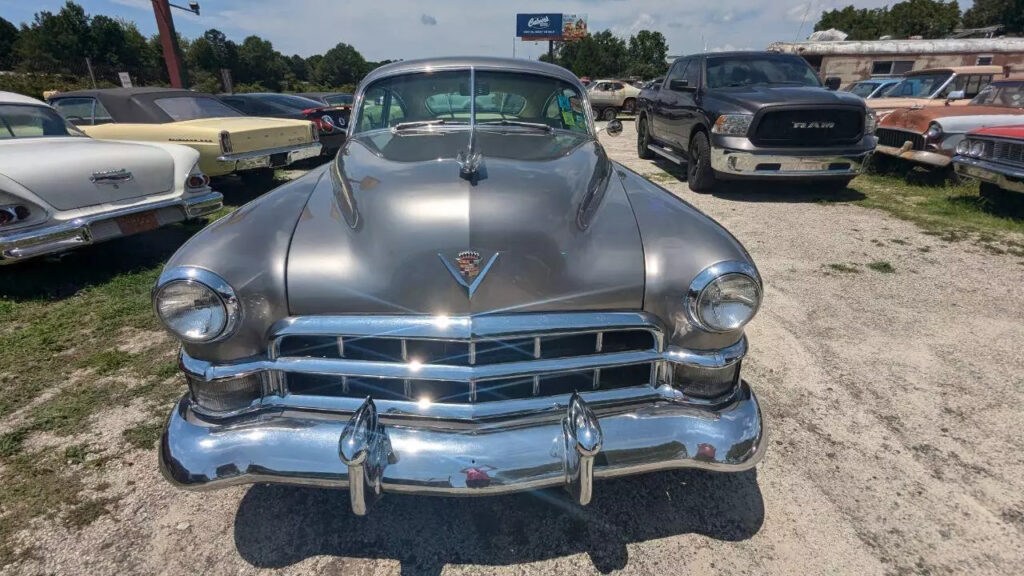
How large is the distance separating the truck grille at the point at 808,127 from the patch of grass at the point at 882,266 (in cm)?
254

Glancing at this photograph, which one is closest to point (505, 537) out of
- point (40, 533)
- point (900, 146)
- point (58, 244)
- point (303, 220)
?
point (303, 220)

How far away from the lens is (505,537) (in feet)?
6.73

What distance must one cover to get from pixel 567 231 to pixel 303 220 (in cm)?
105

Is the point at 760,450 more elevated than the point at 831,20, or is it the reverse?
the point at 831,20

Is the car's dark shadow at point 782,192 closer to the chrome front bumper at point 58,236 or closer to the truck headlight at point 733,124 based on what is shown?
the truck headlight at point 733,124

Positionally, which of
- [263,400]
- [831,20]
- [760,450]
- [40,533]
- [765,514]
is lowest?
[765,514]

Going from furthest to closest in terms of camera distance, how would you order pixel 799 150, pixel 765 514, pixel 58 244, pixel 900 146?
1. pixel 900 146
2. pixel 799 150
3. pixel 58 244
4. pixel 765 514

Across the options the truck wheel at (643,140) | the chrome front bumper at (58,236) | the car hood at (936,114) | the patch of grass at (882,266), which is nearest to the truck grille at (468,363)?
the chrome front bumper at (58,236)

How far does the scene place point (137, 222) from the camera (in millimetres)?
4641

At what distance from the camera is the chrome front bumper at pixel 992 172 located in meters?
5.83

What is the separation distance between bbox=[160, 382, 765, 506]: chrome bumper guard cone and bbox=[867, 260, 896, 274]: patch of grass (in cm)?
384

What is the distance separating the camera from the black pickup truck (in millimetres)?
6824

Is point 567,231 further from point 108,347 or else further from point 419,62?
point 108,347

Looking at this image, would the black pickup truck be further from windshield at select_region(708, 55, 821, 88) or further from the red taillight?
the red taillight
